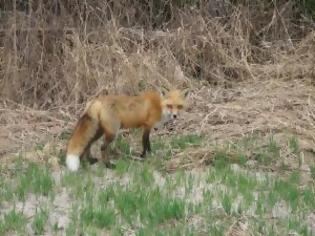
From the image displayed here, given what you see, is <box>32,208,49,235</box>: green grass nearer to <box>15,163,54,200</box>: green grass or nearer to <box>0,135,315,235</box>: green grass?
<box>0,135,315,235</box>: green grass

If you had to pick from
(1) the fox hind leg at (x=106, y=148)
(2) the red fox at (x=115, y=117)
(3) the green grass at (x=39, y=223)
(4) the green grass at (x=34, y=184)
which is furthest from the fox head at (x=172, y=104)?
(3) the green grass at (x=39, y=223)

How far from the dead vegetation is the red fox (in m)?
0.85

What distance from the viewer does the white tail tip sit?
22.6ft

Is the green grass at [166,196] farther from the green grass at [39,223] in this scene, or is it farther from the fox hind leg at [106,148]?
the fox hind leg at [106,148]

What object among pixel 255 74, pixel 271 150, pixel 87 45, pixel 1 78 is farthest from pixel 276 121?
pixel 1 78

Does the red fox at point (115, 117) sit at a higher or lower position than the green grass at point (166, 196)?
higher

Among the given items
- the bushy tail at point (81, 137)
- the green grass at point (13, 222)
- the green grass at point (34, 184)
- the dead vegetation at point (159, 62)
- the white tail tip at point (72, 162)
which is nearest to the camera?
the green grass at point (13, 222)

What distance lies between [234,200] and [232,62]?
4.92 metres

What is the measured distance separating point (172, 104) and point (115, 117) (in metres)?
0.65

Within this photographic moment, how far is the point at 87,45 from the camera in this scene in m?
10.0

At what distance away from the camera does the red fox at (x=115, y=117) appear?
23.3 feet

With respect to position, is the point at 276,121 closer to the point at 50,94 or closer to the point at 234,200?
the point at 234,200

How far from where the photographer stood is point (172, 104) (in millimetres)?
7438

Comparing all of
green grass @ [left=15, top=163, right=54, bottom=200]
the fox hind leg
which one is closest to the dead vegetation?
the fox hind leg
